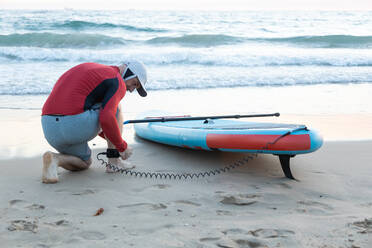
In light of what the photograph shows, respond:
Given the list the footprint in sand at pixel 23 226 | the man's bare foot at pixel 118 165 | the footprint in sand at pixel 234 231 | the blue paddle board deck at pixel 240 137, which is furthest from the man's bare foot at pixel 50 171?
the footprint in sand at pixel 234 231

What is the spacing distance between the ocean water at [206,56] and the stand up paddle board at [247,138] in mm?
2801

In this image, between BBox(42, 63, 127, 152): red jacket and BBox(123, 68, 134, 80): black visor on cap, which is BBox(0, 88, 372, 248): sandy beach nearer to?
BBox(42, 63, 127, 152): red jacket

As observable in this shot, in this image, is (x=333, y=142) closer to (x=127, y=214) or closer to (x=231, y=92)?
(x=127, y=214)

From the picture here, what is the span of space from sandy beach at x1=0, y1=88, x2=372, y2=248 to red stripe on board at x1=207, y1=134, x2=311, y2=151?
229 mm

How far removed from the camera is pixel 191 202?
2.91 m

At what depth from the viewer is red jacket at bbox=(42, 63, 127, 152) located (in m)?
3.11

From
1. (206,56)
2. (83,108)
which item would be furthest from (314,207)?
(206,56)

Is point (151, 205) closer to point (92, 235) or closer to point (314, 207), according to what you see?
point (92, 235)

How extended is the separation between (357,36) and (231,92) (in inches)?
500

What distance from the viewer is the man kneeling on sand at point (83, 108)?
3117 millimetres

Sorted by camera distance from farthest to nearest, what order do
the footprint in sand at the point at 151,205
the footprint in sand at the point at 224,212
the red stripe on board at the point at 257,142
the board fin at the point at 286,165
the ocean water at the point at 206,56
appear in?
the ocean water at the point at 206,56
the board fin at the point at 286,165
the red stripe on board at the point at 257,142
the footprint in sand at the point at 151,205
the footprint in sand at the point at 224,212

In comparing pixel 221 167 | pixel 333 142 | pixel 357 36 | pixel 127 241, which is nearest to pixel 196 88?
pixel 333 142

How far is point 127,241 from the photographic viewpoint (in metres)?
2.27

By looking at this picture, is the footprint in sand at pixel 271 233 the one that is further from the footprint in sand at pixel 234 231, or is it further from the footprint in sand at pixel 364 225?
the footprint in sand at pixel 364 225
